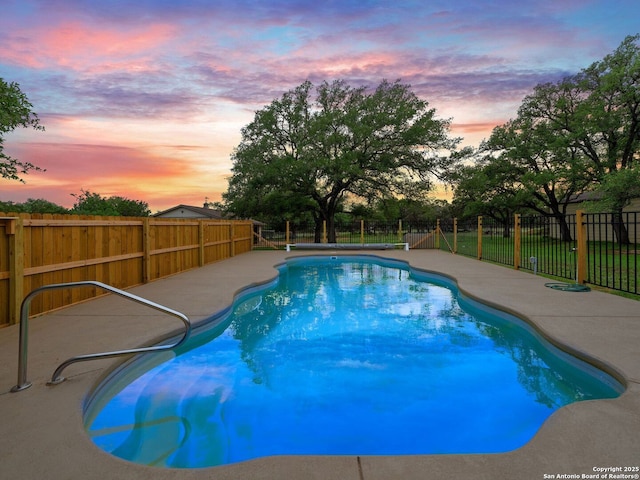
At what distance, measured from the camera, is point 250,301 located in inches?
317

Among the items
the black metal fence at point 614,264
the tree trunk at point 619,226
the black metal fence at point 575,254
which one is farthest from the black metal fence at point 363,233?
the black metal fence at point 614,264

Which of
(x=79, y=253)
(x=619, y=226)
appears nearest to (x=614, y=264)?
(x=619, y=226)

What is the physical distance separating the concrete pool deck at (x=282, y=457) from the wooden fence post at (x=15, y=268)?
307 mm

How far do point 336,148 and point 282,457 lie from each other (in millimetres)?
21271

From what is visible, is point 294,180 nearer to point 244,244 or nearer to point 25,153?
point 244,244

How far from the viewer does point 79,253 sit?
20.6 feet

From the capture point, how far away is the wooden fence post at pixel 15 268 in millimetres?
4836

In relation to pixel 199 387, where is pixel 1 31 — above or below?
above

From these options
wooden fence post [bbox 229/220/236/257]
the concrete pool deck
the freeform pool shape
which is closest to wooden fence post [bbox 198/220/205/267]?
wooden fence post [bbox 229/220/236/257]

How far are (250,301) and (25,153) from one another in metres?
20.7

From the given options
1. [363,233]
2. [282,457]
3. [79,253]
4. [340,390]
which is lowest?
[340,390]

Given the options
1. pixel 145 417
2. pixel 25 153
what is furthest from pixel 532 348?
pixel 25 153

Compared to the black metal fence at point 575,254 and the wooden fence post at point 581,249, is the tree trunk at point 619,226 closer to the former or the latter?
the black metal fence at point 575,254

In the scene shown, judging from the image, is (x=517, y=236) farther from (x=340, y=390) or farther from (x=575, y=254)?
(x=340, y=390)
